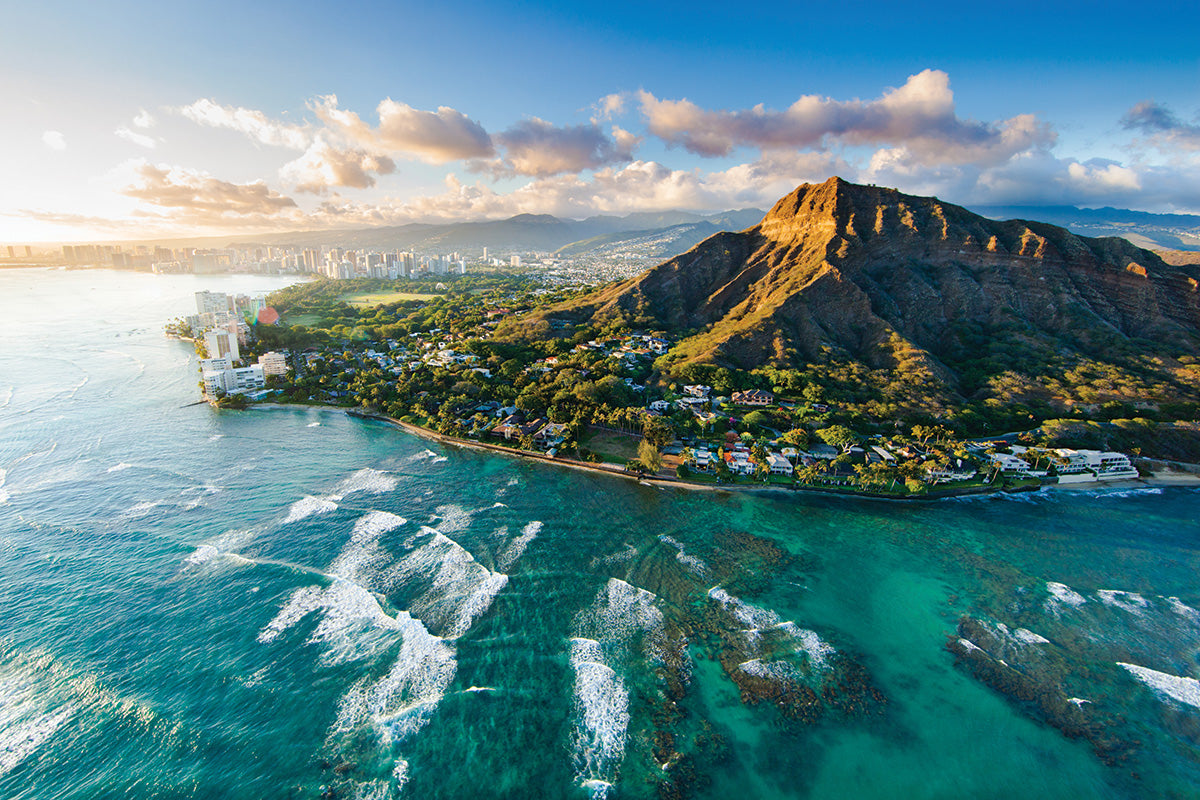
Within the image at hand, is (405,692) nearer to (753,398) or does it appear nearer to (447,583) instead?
(447,583)

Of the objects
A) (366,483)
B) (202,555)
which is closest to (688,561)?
(366,483)

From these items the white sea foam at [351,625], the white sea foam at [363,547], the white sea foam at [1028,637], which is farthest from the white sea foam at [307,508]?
the white sea foam at [1028,637]

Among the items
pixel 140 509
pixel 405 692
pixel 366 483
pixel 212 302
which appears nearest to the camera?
pixel 405 692

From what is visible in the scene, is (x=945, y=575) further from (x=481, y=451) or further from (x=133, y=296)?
(x=133, y=296)

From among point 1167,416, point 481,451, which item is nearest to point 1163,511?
point 1167,416

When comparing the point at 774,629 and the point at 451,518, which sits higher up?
the point at 451,518

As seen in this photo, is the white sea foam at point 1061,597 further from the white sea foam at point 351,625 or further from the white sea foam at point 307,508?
the white sea foam at point 307,508

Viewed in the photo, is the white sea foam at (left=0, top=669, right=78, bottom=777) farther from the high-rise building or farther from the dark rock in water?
the high-rise building
